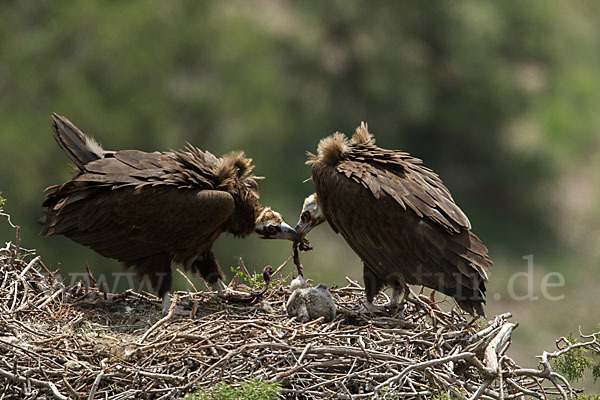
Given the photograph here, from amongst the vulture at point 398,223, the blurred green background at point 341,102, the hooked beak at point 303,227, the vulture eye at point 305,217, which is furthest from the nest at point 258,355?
the blurred green background at point 341,102

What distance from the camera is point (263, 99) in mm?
20391

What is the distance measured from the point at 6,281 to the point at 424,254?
3597 mm

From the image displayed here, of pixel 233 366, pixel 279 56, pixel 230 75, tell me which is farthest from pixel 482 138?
pixel 233 366

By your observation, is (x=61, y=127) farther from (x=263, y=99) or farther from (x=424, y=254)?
(x=263, y=99)

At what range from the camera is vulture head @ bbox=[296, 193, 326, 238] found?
7.73m

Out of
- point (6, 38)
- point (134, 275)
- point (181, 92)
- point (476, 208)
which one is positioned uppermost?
point (476, 208)

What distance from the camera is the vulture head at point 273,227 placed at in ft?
25.5

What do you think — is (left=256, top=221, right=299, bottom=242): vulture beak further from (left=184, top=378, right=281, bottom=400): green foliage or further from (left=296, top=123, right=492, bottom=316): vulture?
(left=184, top=378, right=281, bottom=400): green foliage

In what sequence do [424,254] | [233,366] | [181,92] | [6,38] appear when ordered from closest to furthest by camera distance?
[233,366], [424,254], [6,38], [181,92]

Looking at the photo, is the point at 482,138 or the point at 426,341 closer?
the point at 426,341

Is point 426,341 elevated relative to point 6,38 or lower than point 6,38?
lower

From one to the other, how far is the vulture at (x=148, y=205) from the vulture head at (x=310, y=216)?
95mm

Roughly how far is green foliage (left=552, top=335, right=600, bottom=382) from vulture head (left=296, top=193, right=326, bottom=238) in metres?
2.45

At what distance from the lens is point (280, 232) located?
783 cm
